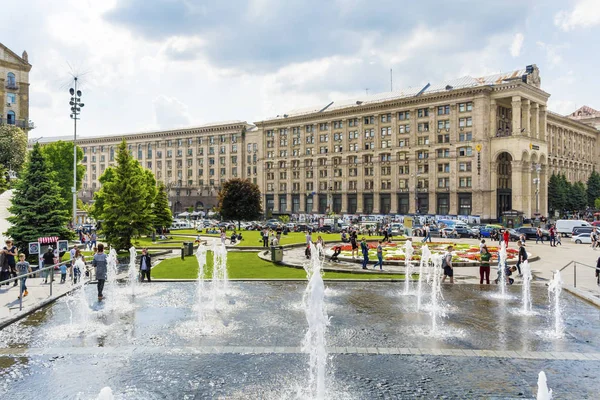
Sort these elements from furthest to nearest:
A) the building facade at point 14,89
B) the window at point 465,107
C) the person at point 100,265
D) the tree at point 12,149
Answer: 1. the window at point 465,107
2. the building facade at point 14,89
3. the tree at point 12,149
4. the person at point 100,265

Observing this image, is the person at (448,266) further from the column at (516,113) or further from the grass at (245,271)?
the column at (516,113)

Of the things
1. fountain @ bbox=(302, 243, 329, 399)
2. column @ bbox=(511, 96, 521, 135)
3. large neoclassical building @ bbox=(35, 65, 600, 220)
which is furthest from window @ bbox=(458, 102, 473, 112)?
A: fountain @ bbox=(302, 243, 329, 399)

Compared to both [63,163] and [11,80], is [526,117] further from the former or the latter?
[11,80]

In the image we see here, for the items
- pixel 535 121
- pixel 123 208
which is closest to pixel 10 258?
pixel 123 208

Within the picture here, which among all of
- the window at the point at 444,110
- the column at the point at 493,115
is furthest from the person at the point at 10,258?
the window at the point at 444,110

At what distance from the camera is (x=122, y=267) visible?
27031 millimetres

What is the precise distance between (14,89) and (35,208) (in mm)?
48708

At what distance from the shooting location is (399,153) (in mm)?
88500

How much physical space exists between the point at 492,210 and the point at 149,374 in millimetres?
77137

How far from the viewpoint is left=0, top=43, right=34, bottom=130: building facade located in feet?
216

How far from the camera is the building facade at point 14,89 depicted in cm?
6575

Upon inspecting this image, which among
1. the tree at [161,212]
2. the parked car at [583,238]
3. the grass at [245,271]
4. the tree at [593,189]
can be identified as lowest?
the grass at [245,271]

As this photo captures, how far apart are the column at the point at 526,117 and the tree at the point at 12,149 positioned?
77.2 m

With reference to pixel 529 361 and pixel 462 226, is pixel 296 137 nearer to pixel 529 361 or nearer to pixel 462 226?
pixel 462 226
